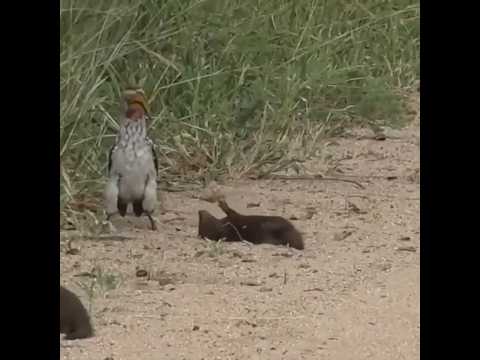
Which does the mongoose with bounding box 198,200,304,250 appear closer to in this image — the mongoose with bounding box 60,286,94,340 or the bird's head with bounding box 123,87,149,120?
the bird's head with bounding box 123,87,149,120

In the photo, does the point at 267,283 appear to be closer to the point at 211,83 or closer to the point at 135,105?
the point at 135,105

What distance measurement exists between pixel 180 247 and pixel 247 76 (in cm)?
170

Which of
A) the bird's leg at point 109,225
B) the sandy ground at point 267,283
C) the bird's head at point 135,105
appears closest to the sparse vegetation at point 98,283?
the sandy ground at point 267,283

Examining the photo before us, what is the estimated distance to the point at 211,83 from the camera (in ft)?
22.2

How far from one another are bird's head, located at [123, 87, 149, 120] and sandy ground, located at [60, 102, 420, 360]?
43 cm

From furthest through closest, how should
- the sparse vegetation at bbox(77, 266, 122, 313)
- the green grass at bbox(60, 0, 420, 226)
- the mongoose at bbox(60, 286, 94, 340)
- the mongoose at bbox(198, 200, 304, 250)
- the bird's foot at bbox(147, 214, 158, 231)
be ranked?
the green grass at bbox(60, 0, 420, 226), the bird's foot at bbox(147, 214, 158, 231), the mongoose at bbox(198, 200, 304, 250), the sparse vegetation at bbox(77, 266, 122, 313), the mongoose at bbox(60, 286, 94, 340)

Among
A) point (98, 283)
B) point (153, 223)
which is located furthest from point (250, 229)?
point (98, 283)

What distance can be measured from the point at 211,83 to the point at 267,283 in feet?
6.10

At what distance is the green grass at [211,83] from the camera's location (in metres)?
5.99

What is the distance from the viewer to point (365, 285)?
5.09 metres

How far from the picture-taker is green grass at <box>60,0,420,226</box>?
599 cm

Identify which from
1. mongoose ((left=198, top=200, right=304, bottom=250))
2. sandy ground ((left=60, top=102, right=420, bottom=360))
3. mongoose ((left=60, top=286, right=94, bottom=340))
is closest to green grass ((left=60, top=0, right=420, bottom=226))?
sandy ground ((left=60, top=102, right=420, bottom=360))
